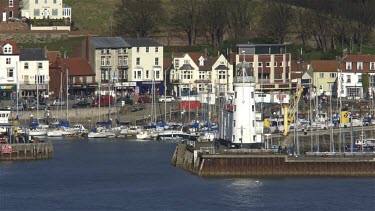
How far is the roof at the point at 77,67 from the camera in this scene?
12591cm

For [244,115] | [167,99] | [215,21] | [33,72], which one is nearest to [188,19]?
[215,21]

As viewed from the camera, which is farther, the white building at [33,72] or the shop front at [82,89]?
the shop front at [82,89]

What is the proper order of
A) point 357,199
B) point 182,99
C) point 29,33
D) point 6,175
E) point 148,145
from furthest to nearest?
point 29,33 < point 182,99 < point 148,145 < point 6,175 < point 357,199

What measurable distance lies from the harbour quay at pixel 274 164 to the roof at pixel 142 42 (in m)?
43.4

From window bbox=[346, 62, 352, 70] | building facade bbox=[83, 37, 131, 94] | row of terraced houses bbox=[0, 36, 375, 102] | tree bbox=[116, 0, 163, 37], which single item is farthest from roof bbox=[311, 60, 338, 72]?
tree bbox=[116, 0, 163, 37]

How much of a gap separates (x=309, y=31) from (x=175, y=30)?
34.8 feet

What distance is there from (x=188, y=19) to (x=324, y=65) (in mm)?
15189

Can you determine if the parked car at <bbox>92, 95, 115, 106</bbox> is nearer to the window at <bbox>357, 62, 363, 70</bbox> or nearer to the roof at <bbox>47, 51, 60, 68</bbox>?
the roof at <bbox>47, 51, 60, 68</bbox>

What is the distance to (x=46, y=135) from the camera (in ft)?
358

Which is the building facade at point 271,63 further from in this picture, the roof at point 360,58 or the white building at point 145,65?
the white building at point 145,65

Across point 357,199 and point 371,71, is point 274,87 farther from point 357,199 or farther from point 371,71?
point 357,199

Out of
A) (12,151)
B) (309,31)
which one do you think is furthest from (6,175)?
(309,31)

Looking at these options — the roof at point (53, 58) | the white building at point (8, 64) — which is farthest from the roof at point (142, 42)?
the white building at point (8, 64)

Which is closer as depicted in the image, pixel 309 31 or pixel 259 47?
pixel 259 47
